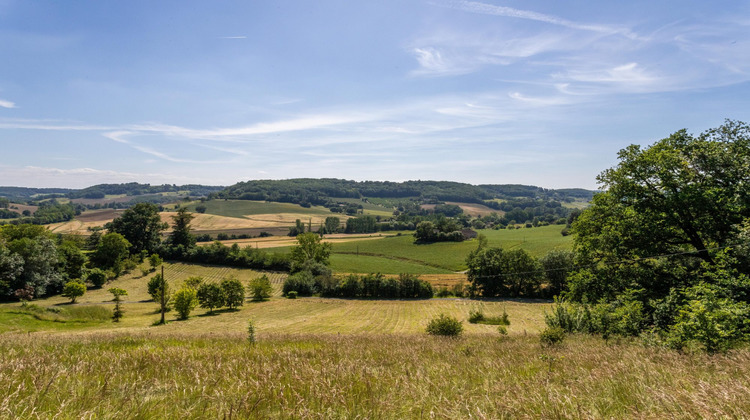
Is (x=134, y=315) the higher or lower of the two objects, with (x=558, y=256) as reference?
lower

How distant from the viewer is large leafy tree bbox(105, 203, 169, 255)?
88625 mm

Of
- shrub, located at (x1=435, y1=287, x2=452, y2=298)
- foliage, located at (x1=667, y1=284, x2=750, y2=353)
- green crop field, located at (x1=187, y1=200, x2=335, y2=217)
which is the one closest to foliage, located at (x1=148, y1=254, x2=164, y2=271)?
shrub, located at (x1=435, y1=287, x2=452, y2=298)

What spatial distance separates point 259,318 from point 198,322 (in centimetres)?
807

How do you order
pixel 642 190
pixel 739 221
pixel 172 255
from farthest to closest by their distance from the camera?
pixel 172 255 < pixel 642 190 < pixel 739 221

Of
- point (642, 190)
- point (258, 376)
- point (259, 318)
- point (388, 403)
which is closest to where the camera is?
point (388, 403)

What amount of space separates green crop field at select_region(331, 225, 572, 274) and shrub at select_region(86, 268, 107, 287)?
50369 millimetres

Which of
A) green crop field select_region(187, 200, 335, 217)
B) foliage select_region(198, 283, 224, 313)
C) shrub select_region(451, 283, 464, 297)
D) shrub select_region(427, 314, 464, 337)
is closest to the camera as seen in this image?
shrub select_region(427, 314, 464, 337)

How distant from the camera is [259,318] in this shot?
49812 millimetres

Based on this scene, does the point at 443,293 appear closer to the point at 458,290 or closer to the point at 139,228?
the point at 458,290

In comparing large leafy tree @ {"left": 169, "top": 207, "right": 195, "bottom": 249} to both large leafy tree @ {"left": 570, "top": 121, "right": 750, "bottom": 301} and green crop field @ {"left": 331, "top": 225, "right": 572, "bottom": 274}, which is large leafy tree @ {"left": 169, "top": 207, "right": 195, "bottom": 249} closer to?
green crop field @ {"left": 331, "top": 225, "right": 572, "bottom": 274}

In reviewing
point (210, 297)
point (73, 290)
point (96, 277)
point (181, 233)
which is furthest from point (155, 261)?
point (210, 297)

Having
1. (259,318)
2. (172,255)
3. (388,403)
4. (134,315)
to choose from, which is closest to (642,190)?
(388,403)

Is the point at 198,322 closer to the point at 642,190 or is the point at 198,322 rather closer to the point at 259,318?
the point at 259,318

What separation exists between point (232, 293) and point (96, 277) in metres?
33.2
